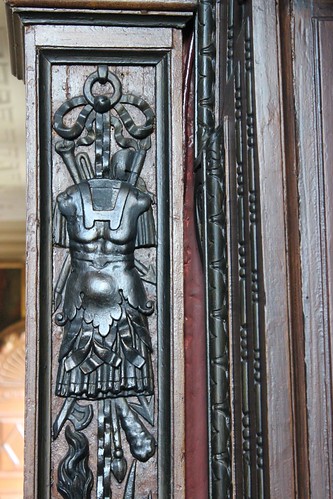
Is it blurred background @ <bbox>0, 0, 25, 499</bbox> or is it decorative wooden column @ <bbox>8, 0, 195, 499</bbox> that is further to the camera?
blurred background @ <bbox>0, 0, 25, 499</bbox>

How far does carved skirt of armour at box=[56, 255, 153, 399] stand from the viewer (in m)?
0.90

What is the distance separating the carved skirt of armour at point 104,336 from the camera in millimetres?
898

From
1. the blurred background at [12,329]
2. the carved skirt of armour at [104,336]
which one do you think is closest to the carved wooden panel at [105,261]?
the carved skirt of armour at [104,336]

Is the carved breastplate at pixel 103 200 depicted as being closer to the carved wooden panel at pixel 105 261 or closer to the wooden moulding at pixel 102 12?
the carved wooden panel at pixel 105 261

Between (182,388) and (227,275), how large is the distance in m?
0.15

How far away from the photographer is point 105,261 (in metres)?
0.92

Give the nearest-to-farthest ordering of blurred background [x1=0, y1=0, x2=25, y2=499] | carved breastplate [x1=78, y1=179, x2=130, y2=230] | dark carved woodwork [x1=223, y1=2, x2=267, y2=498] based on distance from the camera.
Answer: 1. dark carved woodwork [x1=223, y1=2, x2=267, y2=498]
2. carved breastplate [x1=78, y1=179, x2=130, y2=230]
3. blurred background [x1=0, y1=0, x2=25, y2=499]

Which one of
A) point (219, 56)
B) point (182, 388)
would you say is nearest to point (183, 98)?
point (219, 56)

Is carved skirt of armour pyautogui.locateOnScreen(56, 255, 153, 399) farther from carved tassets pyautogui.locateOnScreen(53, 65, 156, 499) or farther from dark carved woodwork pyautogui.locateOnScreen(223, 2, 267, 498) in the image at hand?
dark carved woodwork pyautogui.locateOnScreen(223, 2, 267, 498)

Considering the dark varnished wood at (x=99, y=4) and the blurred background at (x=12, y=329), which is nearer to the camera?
the dark varnished wood at (x=99, y=4)

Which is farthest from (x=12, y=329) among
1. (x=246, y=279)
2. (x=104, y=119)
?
(x=246, y=279)

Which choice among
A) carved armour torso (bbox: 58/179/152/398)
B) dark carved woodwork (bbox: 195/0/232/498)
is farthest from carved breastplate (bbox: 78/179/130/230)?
dark carved woodwork (bbox: 195/0/232/498)

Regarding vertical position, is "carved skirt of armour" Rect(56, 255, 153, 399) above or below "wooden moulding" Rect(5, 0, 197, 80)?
below

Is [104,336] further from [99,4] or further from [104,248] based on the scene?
[99,4]
